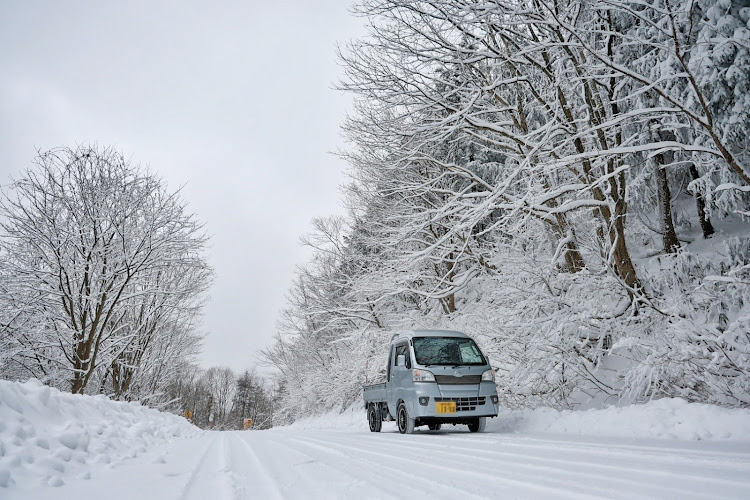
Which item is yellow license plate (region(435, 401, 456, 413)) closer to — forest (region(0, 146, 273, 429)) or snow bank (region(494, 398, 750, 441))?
snow bank (region(494, 398, 750, 441))

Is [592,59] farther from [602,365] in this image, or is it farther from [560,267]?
[602,365]

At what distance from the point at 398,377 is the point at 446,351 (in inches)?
47.4

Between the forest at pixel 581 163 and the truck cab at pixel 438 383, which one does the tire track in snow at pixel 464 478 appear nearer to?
the truck cab at pixel 438 383

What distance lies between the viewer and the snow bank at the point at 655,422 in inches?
234

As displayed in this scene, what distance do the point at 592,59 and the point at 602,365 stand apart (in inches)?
263

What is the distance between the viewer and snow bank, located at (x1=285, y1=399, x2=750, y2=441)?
234 inches

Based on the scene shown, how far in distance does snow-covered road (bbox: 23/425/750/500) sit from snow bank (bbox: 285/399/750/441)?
Answer: 64 cm

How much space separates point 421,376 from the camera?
960cm

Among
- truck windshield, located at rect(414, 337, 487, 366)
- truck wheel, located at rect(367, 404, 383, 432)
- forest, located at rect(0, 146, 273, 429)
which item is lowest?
Answer: truck wheel, located at rect(367, 404, 383, 432)

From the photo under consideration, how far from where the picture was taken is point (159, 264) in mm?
15539

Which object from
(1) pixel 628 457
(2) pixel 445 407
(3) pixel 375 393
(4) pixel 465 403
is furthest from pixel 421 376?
(1) pixel 628 457

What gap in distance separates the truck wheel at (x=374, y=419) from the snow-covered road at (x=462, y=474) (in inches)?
236

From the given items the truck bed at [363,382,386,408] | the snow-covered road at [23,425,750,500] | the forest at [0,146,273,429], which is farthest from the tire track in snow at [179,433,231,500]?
the forest at [0,146,273,429]

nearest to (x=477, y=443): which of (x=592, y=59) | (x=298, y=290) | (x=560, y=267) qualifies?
(x=560, y=267)
